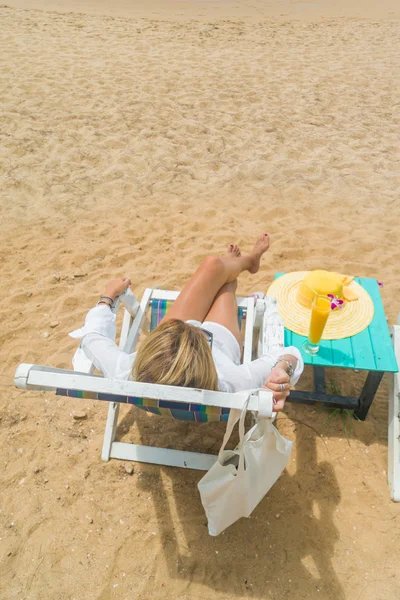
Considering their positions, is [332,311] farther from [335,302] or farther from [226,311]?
[226,311]

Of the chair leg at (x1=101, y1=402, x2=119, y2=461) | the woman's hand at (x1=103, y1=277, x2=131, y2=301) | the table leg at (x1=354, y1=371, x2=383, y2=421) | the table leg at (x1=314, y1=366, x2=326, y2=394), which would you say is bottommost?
the chair leg at (x1=101, y1=402, x2=119, y2=461)

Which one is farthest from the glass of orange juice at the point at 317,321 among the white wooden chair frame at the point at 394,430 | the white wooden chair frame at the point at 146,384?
the white wooden chair frame at the point at 394,430

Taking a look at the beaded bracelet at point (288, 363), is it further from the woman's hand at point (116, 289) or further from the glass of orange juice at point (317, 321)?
the woman's hand at point (116, 289)

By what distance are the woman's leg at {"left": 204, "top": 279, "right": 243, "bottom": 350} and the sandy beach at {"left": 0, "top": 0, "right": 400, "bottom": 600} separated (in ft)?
2.09

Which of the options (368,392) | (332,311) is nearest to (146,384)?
(332,311)

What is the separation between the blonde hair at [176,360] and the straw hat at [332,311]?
0.83m

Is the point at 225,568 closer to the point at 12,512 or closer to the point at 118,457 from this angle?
the point at 118,457

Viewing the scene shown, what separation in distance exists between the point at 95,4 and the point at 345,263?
13.4 meters

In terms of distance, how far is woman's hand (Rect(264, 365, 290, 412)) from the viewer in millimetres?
1734

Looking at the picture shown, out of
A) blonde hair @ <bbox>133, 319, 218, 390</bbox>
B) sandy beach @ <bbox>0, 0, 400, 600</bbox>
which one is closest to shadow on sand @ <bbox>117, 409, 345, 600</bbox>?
sandy beach @ <bbox>0, 0, 400, 600</bbox>

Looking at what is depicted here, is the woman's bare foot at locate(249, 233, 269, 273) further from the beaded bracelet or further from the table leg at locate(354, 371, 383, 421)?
the beaded bracelet

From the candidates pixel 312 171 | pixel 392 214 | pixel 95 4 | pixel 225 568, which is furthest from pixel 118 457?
pixel 95 4

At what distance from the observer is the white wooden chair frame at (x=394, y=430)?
2240mm

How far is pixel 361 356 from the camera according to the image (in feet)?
7.18
